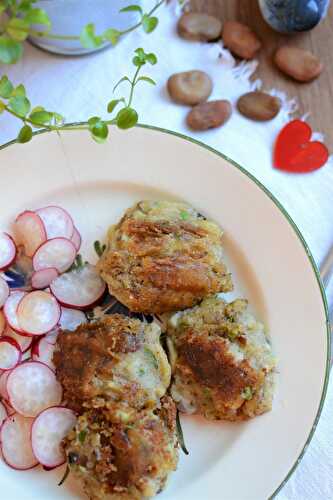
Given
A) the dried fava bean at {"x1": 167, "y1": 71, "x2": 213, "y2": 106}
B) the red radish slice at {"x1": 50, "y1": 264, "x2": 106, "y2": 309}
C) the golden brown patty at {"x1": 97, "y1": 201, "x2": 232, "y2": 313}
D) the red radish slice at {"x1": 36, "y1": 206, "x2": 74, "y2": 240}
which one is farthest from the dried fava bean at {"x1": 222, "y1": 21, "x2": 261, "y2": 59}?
the red radish slice at {"x1": 50, "y1": 264, "x2": 106, "y2": 309}

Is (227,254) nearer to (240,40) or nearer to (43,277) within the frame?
(43,277)

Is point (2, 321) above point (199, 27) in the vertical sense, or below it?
below

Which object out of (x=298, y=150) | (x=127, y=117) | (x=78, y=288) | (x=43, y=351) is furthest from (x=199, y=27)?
(x=43, y=351)

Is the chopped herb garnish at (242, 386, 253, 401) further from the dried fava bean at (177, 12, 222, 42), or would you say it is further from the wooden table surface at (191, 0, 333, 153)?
the dried fava bean at (177, 12, 222, 42)

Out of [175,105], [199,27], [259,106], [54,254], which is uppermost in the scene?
[199,27]

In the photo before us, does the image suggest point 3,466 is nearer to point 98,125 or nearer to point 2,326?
point 2,326
